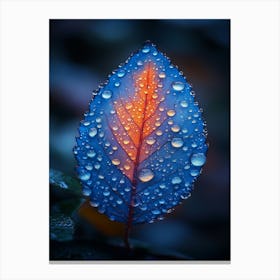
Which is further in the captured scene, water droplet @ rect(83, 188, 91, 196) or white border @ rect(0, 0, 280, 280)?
white border @ rect(0, 0, 280, 280)

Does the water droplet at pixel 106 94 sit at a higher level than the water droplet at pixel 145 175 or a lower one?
higher

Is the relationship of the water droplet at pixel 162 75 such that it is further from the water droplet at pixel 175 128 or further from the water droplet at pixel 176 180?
the water droplet at pixel 176 180

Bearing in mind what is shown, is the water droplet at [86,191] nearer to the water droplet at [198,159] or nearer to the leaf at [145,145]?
the leaf at [145,145]

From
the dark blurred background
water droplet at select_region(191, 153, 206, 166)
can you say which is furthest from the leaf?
the dark blurred background

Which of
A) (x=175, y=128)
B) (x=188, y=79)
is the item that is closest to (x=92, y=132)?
(x=175, y=128)

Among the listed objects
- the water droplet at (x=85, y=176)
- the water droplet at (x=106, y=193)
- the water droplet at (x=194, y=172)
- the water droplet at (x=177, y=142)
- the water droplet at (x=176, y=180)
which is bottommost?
the water droplet at (x=106, y=193)

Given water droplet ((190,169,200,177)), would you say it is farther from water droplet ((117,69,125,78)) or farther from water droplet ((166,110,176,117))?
water droplet ((117,69,125,78))
